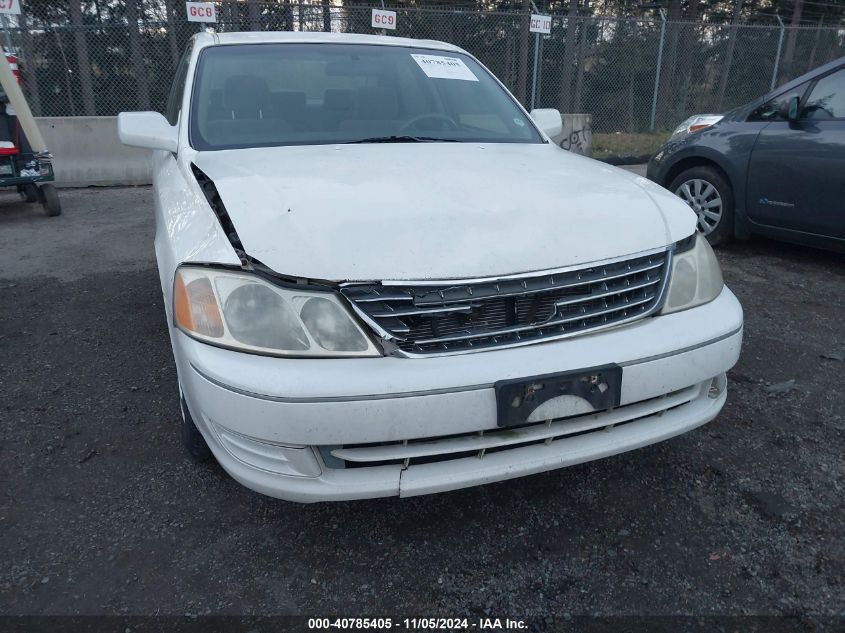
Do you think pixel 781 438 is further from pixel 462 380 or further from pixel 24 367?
pixel 24 367

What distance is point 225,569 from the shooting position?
1.99 m

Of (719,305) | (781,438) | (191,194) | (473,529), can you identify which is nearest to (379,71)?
(191,194)

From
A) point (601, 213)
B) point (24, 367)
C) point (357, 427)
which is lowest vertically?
point (24, 367)

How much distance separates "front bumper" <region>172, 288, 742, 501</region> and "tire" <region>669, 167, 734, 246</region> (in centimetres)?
349

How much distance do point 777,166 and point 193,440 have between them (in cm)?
441

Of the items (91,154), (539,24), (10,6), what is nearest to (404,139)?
(91,154)

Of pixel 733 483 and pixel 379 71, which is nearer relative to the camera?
pixel 733 483

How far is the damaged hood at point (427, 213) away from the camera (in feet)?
6.10

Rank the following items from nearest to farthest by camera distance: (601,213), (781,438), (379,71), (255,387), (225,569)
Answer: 1. (255,387)
2. (225,569)
3. (601,213)
4. (781,438)
5. (379,71)

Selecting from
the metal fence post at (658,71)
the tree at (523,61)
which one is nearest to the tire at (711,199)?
the tree at (523,61)

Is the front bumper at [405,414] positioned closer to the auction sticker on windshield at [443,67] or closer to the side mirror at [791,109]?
the auction sticker on windshield at [443,67]

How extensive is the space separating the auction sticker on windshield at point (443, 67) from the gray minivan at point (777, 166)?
2.56 m

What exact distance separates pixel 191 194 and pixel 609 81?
41.9 feet

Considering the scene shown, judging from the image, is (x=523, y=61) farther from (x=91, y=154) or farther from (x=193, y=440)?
(x=193, y=440)
